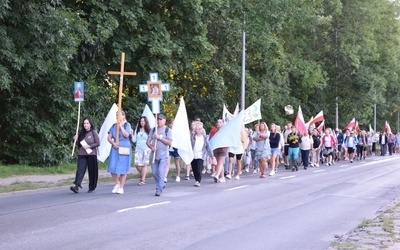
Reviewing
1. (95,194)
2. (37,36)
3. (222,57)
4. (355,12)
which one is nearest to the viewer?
(95,194)

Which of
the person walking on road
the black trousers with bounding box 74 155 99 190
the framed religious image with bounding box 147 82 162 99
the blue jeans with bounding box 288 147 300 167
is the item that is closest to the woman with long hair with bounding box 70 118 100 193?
the black trousers with bounding box 74 155 99 190

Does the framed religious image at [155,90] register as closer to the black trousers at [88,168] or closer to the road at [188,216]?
the road at [188,216]

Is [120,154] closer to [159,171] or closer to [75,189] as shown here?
[159,171]

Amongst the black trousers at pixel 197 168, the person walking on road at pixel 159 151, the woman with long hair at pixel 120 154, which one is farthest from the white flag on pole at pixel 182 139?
the woman with long hair at pixel 120 154

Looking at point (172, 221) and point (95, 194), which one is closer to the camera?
point (172, 221)

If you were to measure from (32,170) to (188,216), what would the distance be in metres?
11.6

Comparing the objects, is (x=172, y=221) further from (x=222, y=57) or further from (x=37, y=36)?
(x=222, y=57)

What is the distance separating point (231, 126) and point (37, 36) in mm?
6101

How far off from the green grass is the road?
12.7 ft

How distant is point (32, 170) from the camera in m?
23.0

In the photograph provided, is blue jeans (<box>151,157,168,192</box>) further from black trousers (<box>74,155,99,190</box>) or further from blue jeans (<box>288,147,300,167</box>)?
blue jeans (<box>288,147,300,167</box>)

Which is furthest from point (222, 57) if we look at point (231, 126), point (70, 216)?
point (70, 216)

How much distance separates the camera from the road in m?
9.77

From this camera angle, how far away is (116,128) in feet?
53.7
